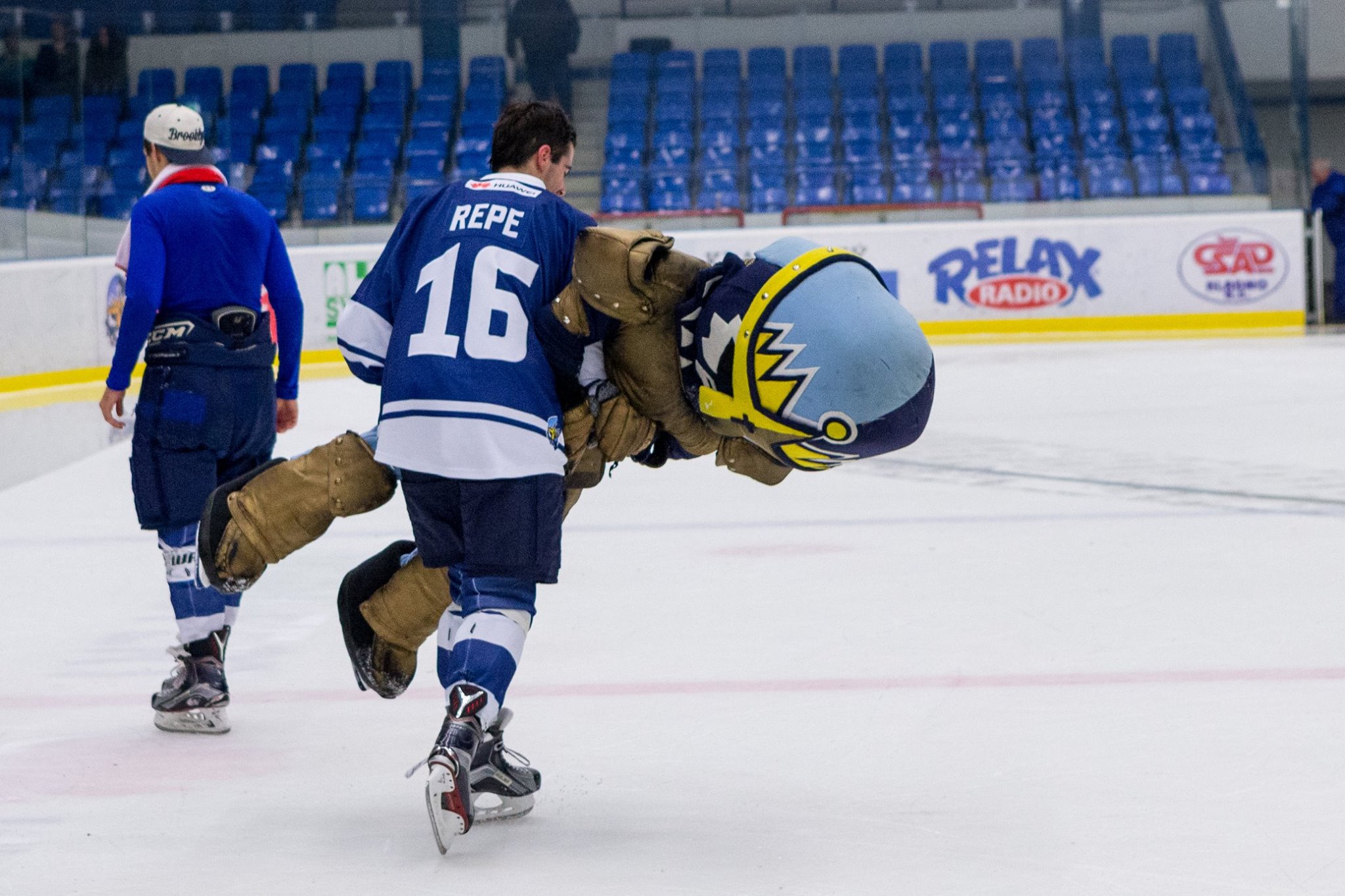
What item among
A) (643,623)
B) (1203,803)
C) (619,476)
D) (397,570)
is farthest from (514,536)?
(619,476)

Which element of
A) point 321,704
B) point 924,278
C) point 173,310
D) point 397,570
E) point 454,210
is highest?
point 454,210

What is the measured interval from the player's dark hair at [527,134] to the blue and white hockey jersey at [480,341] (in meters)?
0.09

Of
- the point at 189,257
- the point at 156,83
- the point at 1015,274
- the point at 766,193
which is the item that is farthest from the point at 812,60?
the point at 189,257

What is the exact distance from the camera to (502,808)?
2920mm

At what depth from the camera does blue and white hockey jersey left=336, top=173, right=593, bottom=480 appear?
2.66 meters

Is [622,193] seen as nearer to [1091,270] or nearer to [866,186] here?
[866,186]

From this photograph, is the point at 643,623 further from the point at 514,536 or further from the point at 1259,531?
the point at 1259,531

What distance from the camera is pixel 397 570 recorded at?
9.91ft

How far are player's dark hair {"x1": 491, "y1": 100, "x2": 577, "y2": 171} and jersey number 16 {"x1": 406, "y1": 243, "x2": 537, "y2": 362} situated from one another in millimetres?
238

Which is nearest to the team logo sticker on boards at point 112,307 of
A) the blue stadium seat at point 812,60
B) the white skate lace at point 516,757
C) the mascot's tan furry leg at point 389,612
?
the blue stadium seat at point 812,60

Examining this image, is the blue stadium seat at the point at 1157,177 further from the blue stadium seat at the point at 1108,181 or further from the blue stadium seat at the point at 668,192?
the blue stadium seat at the point at 668,192

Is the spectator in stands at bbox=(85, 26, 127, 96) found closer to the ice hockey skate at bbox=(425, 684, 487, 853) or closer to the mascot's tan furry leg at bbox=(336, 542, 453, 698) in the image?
the mascot's tan furry leg at bbox=(336, 542, 453, 698)

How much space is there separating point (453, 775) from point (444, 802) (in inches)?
1.7

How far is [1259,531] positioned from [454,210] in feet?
12.5
